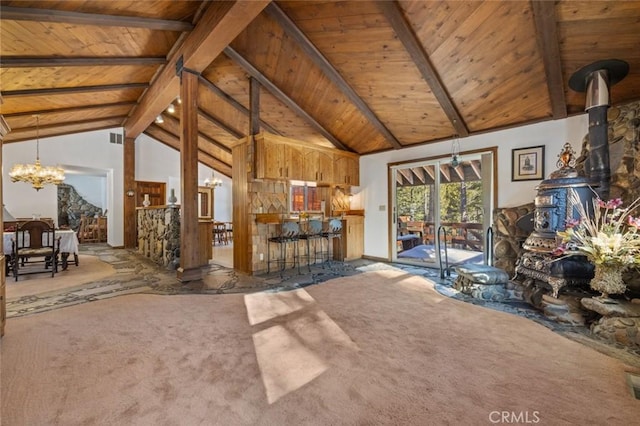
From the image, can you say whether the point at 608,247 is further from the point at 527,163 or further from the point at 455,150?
the point at 455,150

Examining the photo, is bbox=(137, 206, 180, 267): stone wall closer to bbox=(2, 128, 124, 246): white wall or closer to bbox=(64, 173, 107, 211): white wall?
bbox=(2, 128, 124, 246): white wall

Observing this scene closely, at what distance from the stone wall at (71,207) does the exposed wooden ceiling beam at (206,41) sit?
7.54 meters

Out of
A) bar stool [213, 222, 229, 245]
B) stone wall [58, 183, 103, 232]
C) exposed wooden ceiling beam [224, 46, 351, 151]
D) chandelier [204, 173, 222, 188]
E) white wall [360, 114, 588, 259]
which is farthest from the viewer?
stone wall [58, 183, 103, 232]

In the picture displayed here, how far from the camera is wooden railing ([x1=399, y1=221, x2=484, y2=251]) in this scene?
17.7 feet

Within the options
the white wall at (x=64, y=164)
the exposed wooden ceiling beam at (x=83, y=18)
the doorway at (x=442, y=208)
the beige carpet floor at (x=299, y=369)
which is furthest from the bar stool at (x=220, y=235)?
the exposed wooden ceiling beam at (x=83, y=18)

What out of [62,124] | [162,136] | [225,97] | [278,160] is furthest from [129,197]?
[278,160]

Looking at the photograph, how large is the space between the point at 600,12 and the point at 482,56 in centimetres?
107

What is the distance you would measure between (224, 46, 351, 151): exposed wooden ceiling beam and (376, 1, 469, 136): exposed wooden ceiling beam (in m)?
2.53

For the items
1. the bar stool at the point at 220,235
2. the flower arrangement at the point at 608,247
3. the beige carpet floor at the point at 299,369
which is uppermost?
the flower arrangement at the point at 608,247

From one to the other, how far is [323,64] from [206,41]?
1701 millimetres

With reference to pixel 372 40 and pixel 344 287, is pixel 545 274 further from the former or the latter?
pixel 372 40

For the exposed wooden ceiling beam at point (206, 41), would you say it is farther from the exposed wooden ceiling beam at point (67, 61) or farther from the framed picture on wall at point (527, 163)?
the framed picture on wall at point (527, 163)

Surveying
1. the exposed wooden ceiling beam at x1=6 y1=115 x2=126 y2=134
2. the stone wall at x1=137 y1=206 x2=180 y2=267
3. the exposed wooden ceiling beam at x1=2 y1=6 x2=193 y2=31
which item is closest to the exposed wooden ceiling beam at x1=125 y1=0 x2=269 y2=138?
the exposed wooden ceiling beam at x1=2 y1=6 x2=193 y2=31

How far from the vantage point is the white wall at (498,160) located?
426cm
